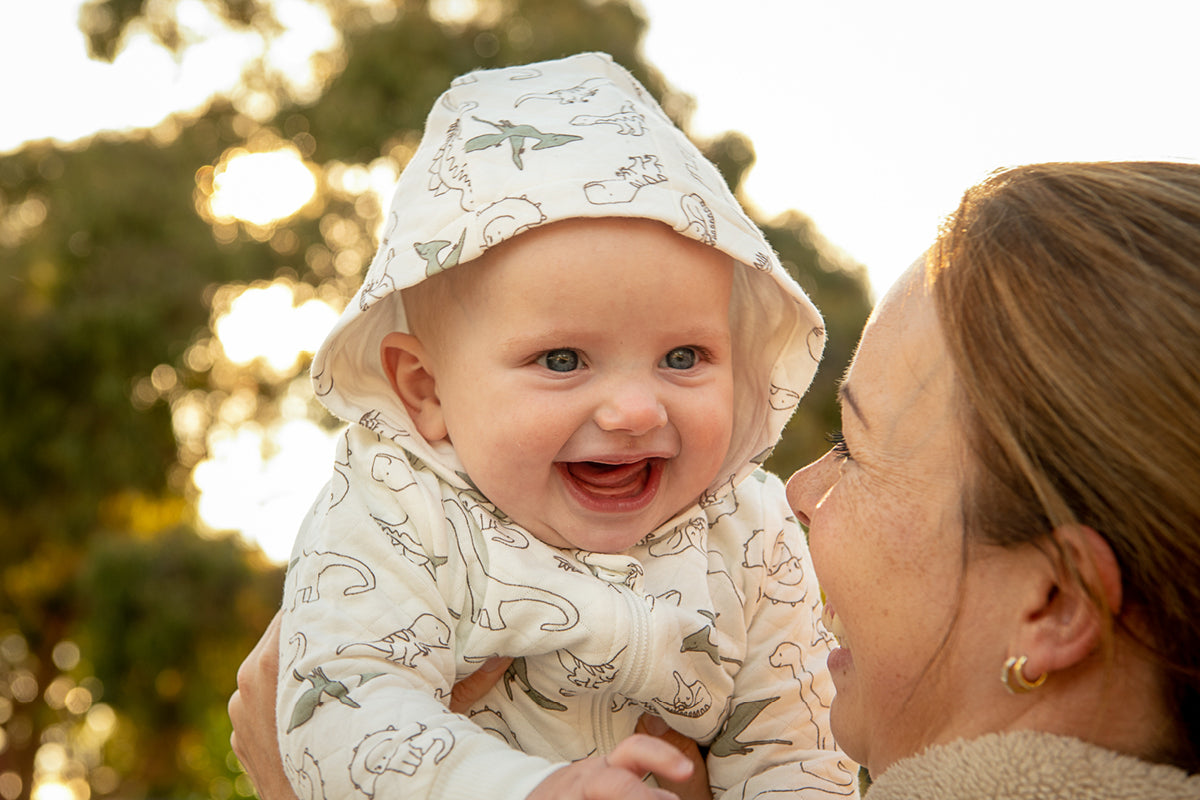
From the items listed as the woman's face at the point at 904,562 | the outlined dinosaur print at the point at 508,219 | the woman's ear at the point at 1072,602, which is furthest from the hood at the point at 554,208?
the woman's ear at the point at 1072,602

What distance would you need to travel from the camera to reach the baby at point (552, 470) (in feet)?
Answer: 7.13

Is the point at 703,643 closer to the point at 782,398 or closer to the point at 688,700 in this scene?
the point at 688,700

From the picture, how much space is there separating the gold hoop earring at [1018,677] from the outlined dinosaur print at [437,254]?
1.21 meters

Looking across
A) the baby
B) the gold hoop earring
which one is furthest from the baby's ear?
the gold hoop earring

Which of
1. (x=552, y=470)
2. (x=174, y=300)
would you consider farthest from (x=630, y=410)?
(x=174, y=300)

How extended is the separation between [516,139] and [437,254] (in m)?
0.30

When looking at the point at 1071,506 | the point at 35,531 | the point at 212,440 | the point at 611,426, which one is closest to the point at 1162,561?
the point at 1071,506

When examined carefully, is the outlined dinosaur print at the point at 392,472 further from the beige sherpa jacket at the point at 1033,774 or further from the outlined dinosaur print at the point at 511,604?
the beige sherpa jacket at the point at 1033,774

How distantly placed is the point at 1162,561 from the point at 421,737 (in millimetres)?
1135

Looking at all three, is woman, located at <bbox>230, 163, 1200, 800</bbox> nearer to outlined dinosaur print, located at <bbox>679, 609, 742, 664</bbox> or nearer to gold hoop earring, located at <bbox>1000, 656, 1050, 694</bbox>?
gold hoop earring, located at <bbox>1000, 656, 1050, 694</bbox>

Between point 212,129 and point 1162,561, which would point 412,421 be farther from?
point 212,129

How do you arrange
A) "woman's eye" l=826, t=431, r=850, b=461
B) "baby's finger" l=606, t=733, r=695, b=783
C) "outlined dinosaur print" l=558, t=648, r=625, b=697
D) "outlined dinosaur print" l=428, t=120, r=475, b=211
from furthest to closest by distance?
"outlined dinosaur print" l=428, t=120, r=475, b=211, "outlined dinosaur print" l=558, t=648, r=625, b=697, "woman's eye" l=826, t=431, r=850, b=461, "baby's finger" l=606, t=733, r=695, b=783

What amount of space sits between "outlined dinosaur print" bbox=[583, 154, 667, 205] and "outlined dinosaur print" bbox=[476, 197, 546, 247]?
0.35 ft

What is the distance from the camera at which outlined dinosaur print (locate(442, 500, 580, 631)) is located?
2.19 metres
